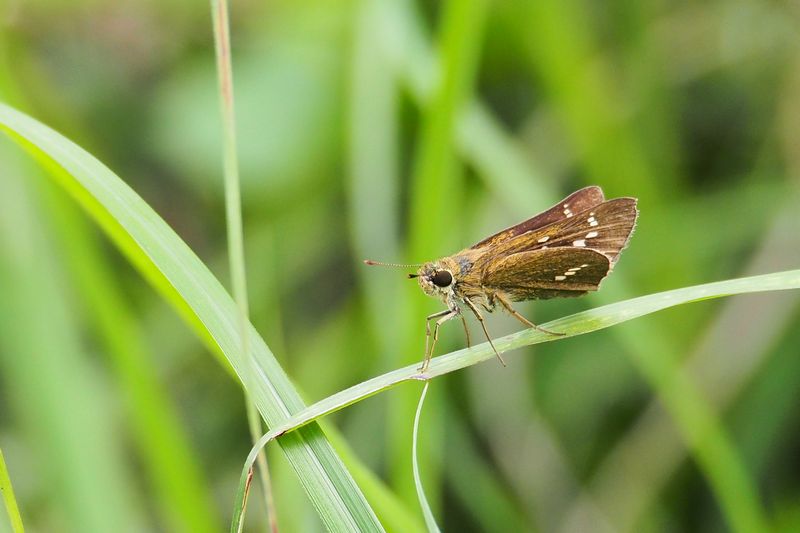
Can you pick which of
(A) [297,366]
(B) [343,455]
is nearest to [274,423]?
(B) [343,455]

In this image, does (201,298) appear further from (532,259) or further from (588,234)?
(588,234)

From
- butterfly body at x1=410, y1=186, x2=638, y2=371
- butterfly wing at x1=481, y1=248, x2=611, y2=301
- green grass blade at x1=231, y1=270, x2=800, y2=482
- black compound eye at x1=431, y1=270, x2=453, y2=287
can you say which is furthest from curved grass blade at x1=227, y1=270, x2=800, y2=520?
black compound eye at x1=431, y1=270, x2=453, y2=287

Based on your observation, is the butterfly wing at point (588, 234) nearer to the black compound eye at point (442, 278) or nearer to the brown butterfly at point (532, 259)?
the brown butterfly at point (532, 259)

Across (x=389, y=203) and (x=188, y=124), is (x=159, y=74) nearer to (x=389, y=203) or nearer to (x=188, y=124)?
(x=188, y=124)

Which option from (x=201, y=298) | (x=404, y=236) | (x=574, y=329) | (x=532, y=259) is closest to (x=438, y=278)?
(x=532, y=259)

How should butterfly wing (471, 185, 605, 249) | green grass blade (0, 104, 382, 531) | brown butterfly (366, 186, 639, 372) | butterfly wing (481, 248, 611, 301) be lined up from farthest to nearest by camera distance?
butterfly wing (471, 185, 605, 249) → brown butterfly (366, 186, 639, 372) → butterfly wing (481, 248, 611, 301) → green grass blade (0, 104, 382, 531)

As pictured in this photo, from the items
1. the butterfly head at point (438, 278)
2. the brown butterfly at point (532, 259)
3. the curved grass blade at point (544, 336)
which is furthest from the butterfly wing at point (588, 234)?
the curved grass blade at point (544, 336)

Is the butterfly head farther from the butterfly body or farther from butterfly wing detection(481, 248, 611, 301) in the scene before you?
butterfly wing detection(481, 248, 611, 301)
